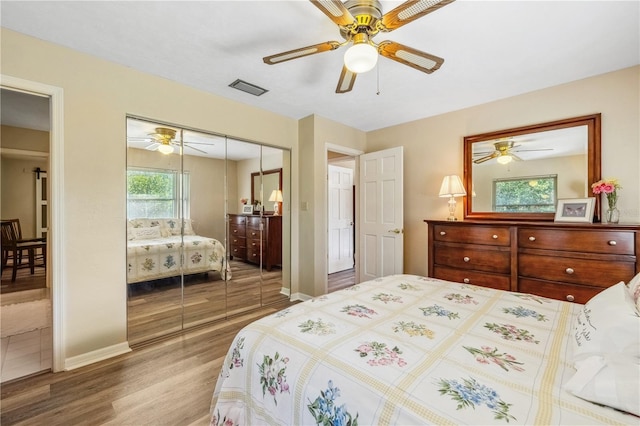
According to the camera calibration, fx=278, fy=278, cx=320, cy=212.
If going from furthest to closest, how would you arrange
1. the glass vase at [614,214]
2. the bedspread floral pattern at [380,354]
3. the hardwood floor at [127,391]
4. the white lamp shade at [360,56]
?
1. the glass vase at [614,214]
2. the hardwood floor at [127,391]
3. the white lamp shade at [360,56]
4. the bedspread floral pattern at [380,354]

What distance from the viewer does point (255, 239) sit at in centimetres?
367

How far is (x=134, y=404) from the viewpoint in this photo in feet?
5.75

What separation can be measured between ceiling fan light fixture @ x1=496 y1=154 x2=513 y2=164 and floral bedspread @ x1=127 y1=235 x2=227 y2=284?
11.0ft

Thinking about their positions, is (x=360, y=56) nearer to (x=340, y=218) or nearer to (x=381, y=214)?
(x=381, y=214)

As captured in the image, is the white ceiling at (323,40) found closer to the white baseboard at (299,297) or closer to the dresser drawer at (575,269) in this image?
the dresser drawer at (575,269)

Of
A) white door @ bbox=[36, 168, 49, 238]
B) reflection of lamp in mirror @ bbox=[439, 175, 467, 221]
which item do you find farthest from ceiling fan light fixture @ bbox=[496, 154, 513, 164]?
white door @ bbox=[36, 168, 49, 238]

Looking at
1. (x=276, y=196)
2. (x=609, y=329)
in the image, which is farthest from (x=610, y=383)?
(x=276, y=196)

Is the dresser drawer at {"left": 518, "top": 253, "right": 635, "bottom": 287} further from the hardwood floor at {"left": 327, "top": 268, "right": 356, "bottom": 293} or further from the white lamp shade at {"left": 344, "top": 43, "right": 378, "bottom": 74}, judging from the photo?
the hardwood floor at {"left": 327, "top": 268, "right": 356, "bottom": 293}

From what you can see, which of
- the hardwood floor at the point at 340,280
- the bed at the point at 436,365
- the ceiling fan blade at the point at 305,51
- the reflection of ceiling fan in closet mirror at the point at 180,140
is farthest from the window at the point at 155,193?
the hardwood floor at the point at 340,280

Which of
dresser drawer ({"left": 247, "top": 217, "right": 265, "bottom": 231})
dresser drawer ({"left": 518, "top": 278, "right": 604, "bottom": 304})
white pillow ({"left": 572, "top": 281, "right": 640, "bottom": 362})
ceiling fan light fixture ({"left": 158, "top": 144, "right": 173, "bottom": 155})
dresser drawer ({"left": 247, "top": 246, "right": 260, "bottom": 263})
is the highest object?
ceiling fan light fixture ({"left": 158, "top": 144, "right": 173, "bottom": 155})

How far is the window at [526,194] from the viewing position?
2838 millimetres

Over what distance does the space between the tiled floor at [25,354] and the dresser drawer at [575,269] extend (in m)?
4.12

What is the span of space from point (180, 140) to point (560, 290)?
3.84 m

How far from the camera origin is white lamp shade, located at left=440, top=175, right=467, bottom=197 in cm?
318
